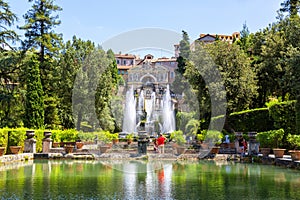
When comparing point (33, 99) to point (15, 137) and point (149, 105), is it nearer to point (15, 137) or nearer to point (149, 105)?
point (15, 137)

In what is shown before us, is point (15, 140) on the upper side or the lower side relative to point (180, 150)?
upper

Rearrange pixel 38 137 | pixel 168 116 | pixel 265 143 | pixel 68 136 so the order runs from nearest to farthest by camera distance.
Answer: pixel 265 143, pixel 38 137, pixel 68 136, pixel 168 116

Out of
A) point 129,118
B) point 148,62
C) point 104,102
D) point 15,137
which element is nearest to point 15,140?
point 15,137

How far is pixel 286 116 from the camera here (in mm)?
19500

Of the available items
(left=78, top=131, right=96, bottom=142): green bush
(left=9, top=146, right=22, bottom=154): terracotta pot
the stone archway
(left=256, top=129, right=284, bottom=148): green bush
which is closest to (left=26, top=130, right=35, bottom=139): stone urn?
(left=9, top=146, right=22, bottom=154): terracotta pot

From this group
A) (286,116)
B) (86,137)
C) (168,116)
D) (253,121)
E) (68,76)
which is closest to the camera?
(286,116)

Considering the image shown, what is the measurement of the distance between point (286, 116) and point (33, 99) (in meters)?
17.6

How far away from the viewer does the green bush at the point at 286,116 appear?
19297 mm

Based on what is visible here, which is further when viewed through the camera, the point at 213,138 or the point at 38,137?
the point at 213,138

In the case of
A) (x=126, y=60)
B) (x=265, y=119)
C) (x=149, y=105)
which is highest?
(x=126, y=60)

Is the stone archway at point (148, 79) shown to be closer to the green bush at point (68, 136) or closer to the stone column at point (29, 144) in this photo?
the green bush at point (68, 136)

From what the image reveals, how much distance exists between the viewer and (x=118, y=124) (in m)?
41.2

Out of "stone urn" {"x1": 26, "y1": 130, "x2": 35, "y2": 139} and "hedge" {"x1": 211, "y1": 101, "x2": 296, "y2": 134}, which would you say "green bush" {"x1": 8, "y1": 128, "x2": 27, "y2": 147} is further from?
"hedge" {"x1": 211, "y1": 101, "x2": 296, "y2": 134}

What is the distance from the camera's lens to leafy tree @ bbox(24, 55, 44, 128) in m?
26.3
